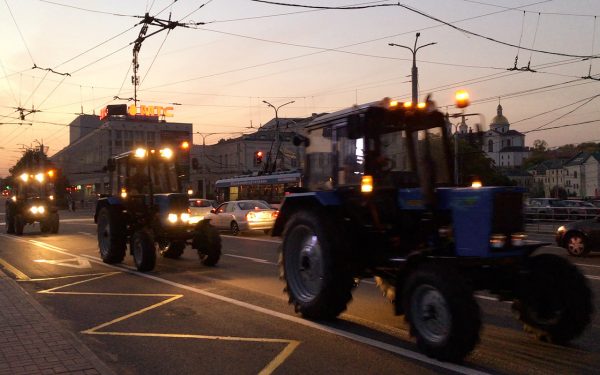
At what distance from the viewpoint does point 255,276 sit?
11852mm

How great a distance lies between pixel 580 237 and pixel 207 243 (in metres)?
9.71

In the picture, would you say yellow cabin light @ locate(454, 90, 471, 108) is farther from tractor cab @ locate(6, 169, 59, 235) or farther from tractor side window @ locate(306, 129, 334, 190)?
tractor cab @ locate(6, 169, 59, 235)

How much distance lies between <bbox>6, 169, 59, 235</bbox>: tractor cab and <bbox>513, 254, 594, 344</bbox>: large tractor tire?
78.3ft

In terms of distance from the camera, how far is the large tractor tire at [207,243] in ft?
43.7

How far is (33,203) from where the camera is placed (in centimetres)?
2592

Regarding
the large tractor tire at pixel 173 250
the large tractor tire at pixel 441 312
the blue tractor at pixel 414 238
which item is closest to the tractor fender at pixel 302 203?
the blue tractor at pixel 414 238

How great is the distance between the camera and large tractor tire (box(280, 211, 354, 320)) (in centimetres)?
724

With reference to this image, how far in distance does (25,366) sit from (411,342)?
153 inches

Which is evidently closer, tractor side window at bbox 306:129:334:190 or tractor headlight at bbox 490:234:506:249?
tractor headlight at bbox 490:234:506:249

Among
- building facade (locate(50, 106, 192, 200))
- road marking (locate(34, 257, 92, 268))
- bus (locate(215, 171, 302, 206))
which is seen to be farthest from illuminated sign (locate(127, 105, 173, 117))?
road marking (locate(34, 257, 92, 268))

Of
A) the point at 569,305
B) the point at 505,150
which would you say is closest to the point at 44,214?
the point at 569,305

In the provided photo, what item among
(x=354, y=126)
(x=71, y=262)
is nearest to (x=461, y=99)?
(x=354, y=126)

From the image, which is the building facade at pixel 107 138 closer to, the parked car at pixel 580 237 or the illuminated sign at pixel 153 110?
the illuminated sign at pixel 153 110

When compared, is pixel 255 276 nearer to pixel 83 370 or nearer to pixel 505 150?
pixel 83 370
